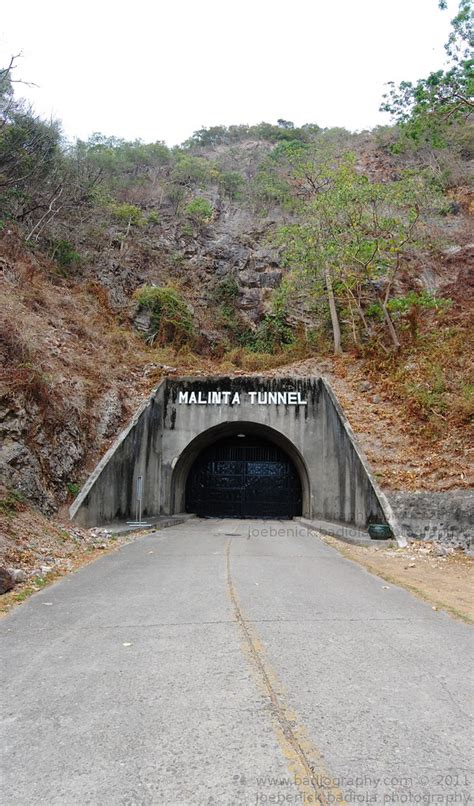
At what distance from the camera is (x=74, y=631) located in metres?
4.91

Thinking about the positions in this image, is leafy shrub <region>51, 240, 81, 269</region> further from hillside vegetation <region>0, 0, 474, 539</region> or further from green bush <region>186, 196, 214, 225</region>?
green bush <region>186, 196, 214, 225</region>

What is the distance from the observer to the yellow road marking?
2338mm

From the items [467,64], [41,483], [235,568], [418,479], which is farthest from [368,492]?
[467,64]

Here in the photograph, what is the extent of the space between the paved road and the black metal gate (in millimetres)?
16323

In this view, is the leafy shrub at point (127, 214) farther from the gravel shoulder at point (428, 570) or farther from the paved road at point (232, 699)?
the paved road at point (232, 699)

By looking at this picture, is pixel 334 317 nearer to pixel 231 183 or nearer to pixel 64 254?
pixel 64 254

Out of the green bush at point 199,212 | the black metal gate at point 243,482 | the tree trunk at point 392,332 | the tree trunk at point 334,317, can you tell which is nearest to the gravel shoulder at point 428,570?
the tree trunk at point 392,332

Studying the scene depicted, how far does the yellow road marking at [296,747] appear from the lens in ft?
7.67

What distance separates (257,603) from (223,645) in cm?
167

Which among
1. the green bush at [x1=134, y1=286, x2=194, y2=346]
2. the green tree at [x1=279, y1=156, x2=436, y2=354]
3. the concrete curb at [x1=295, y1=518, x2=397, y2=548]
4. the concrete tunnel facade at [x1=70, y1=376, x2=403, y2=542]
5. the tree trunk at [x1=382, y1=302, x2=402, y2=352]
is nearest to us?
the concrete curb at [x1=295, y1=518, x2=397, y2=548]

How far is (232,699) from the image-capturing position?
3.33 m

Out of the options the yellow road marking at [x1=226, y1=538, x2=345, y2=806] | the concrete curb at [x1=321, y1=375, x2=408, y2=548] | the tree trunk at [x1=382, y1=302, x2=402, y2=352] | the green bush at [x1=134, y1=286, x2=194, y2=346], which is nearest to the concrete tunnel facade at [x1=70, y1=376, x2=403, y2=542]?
the concrete curb at [x1=321, y1=375, x2=408, y2=548]

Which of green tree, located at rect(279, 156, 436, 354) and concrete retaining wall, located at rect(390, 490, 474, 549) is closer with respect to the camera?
concrete retaining wall, located at rect(390, 490, 474, 549)

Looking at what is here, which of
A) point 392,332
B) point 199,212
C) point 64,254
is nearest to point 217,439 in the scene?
point 392,332
